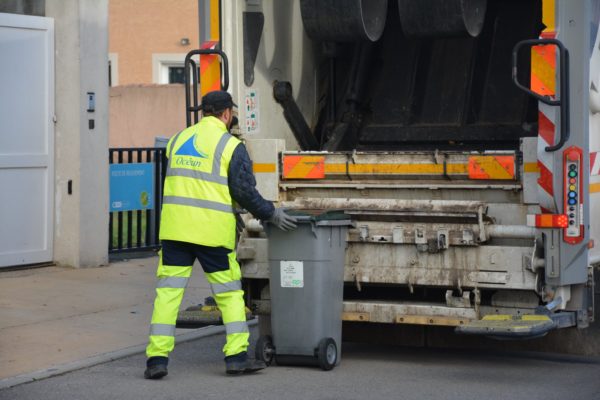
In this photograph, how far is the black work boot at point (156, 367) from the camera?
6.98 meters

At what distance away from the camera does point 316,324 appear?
23.4 feet

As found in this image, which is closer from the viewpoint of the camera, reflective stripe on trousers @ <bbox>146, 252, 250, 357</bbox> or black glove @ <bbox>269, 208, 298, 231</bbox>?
reflective stripe on trousers @ <bbox>146, 252, 250, 357</bbox>

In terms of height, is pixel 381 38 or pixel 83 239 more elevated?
pixel 381 38

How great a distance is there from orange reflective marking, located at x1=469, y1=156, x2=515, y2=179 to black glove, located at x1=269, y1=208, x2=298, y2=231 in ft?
3.42

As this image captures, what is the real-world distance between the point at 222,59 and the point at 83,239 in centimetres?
422

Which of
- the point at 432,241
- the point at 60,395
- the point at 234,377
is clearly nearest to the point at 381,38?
the point at 432,241

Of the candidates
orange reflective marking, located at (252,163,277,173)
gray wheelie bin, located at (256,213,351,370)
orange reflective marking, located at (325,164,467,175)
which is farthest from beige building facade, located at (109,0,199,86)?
gray wheelie bin, located at (256,213,351,370)

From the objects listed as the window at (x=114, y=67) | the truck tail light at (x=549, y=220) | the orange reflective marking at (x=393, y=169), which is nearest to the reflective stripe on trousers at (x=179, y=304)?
the orange reflective marking at (x=393, y=169)

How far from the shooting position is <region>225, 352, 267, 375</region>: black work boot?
23.0 feet

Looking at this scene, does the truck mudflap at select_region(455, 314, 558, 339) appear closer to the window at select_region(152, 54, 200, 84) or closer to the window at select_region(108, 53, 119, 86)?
the window at select_region(152, 54, 200, 84)

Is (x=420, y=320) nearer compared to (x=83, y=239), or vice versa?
(x=420, y=320)

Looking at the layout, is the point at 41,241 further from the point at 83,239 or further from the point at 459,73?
the point at 459,73

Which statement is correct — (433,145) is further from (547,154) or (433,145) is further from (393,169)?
(547,154)

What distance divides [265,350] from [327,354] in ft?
1.23
